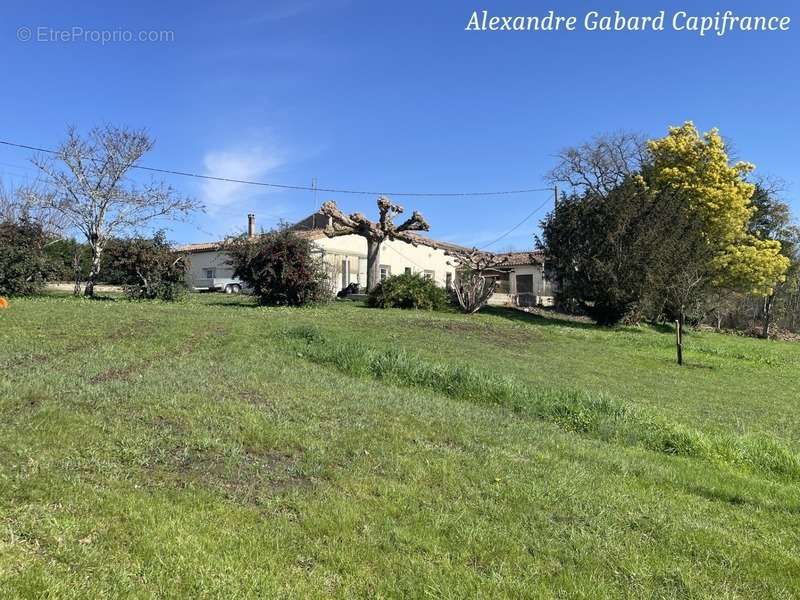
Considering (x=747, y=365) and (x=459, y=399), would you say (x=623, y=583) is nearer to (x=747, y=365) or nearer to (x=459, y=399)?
(x=459, y=399)

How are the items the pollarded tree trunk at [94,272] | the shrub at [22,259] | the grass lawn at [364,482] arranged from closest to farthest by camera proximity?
the grass lawn at [364,482], the shrub at [22,259], the pollarded tree trunk at [94,272]

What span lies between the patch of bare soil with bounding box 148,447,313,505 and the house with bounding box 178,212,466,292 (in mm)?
27595

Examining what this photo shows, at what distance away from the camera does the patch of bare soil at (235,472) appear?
3.83 metres

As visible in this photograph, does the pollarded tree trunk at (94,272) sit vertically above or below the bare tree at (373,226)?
below

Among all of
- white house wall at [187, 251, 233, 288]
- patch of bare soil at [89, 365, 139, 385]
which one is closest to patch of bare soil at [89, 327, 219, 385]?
patch of bare soil at [89, 365, 139, 385]

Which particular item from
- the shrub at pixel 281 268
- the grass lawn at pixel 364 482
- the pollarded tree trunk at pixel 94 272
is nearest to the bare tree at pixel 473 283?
the shrub at pixel 281 268

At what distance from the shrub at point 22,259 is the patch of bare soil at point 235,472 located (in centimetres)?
1665

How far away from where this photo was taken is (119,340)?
9500mm

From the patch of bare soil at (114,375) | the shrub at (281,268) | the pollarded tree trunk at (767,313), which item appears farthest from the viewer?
the pollarded tree trunk at (767,313)

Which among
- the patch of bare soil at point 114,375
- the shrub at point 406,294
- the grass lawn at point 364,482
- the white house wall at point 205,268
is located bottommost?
the grass lawn at point 364,482

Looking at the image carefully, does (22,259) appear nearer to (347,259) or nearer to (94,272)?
(94,272)

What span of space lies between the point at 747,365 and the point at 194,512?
53.0 ft

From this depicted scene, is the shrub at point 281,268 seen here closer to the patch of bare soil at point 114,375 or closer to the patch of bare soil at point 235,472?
the patch of bare soil at point 114,375

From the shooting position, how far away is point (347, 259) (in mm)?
35750
